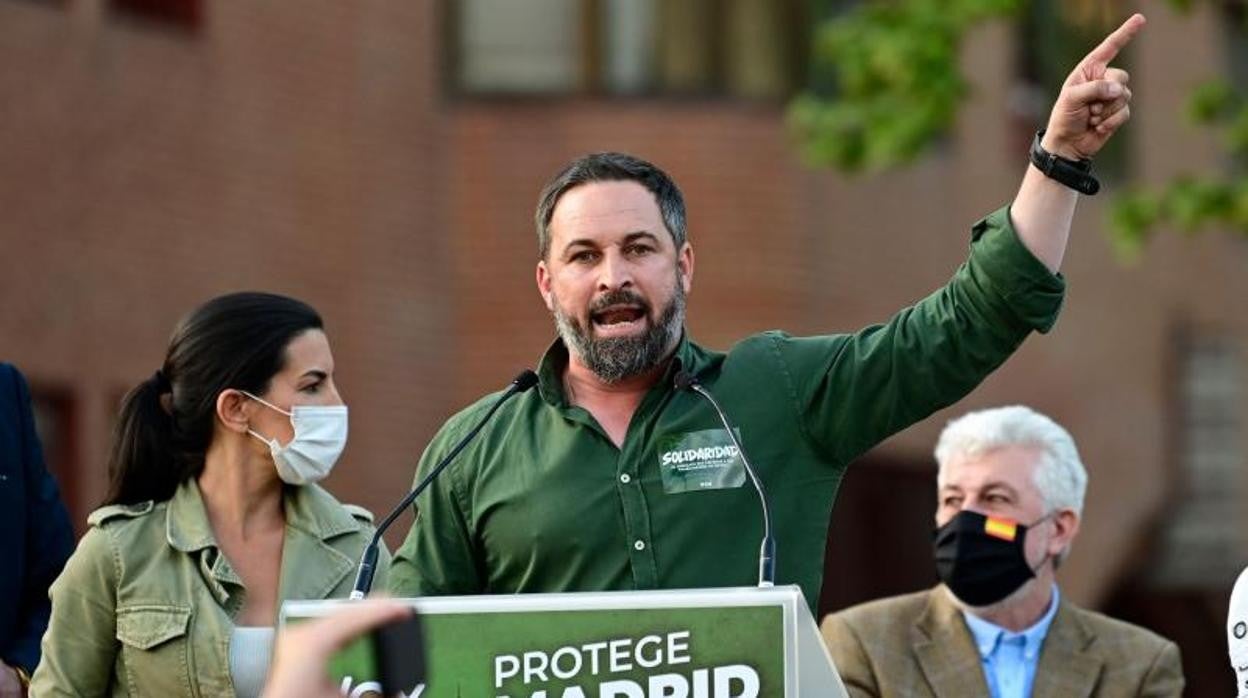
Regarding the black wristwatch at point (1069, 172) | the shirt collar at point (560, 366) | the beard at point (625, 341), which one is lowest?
the shirt collar at point (560, 366)

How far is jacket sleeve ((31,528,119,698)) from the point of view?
759cm

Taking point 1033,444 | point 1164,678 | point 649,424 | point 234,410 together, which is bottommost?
point 1164,678

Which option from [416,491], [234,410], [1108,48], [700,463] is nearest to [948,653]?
[234,410]

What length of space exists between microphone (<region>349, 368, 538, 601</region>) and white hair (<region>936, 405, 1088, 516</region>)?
100 inches

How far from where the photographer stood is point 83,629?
7648mm

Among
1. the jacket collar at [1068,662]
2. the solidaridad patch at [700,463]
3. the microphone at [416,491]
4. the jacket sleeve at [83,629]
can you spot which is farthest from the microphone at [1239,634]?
the jacket sleeve at [83,629]

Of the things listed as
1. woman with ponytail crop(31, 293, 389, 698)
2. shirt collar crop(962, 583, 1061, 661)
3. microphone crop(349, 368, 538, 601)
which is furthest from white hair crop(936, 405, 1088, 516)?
microphone crop(349, 368, 538, 601)

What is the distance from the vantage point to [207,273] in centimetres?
1723

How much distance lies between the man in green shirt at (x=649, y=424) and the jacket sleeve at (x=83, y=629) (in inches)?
42.2

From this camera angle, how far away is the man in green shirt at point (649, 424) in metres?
6.61

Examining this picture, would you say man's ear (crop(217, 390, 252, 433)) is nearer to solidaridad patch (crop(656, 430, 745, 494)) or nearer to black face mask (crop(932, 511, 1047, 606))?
solidaridad patch (crop(656, 430, 745, 494))

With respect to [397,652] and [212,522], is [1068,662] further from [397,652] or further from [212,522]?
[397,652]

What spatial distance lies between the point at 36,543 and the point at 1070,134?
332 cm

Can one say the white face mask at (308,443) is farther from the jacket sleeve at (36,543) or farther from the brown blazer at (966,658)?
the brown blazer at (966,658)
